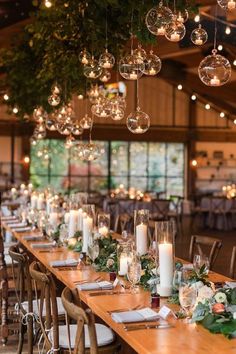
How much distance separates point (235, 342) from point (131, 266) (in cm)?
115

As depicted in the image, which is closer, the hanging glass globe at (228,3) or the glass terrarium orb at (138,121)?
the hanging glass globe at (228,3)

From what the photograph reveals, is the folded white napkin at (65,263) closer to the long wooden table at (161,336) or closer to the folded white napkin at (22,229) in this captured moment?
the long wooden table at (161,336)

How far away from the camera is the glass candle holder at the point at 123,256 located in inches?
159

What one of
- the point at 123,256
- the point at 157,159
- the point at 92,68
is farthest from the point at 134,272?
the point at 157,159

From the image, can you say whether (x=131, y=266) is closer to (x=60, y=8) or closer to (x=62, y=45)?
(x=60, y=8)

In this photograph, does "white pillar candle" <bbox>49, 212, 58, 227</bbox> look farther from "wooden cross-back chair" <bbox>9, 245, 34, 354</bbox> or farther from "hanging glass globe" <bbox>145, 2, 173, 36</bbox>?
"hanging glass globe" <bbox>145, 2, 173, 36</bbox>

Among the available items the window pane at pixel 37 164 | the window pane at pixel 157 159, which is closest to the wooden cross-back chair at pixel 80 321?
the window pane at pixel 37 164

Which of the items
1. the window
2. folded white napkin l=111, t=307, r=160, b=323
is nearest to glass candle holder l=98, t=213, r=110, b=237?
folded white napkin l=111, t=307, r=160, b=323

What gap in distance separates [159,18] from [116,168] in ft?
55.0

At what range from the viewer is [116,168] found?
68.6ft

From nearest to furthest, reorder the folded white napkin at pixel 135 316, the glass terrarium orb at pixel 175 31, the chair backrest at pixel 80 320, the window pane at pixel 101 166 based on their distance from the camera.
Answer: the chair backrest at pixel 80 320
the folded white napkin at pixel 135 316
the glass terrarium orb at pixel 175 31
the window pane at pixel 101 166

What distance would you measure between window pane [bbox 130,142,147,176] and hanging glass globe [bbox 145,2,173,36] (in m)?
16.8

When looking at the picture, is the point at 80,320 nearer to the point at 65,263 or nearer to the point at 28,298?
the point at 28,298

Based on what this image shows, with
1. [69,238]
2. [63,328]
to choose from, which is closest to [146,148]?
[69,238]
